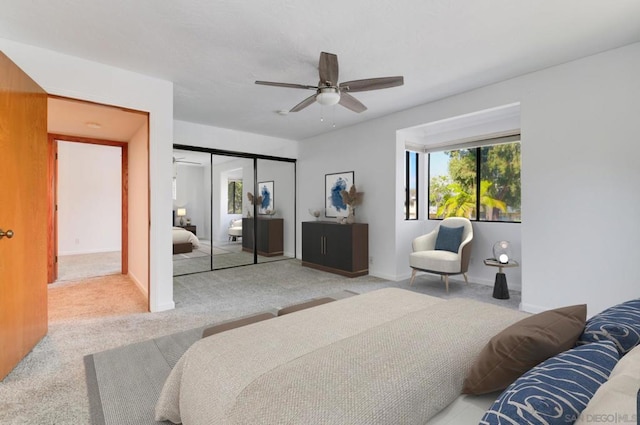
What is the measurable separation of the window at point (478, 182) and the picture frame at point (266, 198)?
3.23m

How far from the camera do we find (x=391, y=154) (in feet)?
16.1

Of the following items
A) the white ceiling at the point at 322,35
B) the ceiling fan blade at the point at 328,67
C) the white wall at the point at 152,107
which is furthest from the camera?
the white wall at the point at 152,107

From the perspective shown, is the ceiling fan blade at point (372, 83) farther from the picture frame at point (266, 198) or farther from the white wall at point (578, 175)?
the picture frame at point (266, 198)

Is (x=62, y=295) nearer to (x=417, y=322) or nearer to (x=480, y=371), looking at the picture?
(x=417, y=322)

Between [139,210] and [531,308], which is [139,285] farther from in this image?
[531,308]

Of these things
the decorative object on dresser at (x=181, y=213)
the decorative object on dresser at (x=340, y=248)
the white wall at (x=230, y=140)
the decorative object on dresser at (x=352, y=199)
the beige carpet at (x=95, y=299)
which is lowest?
the beige carpet at (x=95, y=299)

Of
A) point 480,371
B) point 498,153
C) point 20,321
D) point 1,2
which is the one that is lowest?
point 20,321

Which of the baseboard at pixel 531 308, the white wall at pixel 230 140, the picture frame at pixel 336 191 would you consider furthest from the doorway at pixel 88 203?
the baseboard at pixel 531 308

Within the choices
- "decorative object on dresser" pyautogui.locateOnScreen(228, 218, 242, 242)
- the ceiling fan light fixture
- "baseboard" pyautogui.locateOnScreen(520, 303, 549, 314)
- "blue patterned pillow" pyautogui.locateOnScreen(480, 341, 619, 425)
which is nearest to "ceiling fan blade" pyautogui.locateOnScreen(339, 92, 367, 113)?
the ceiling fan light fixture

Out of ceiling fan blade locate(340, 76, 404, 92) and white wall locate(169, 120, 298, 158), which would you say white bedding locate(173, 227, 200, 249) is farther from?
ceiling fan blade locate(340, 76, 404, 92)

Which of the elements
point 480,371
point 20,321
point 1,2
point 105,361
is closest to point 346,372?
point 480,371

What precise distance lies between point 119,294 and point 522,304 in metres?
5.11

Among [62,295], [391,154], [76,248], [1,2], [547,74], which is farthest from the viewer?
[76,248]

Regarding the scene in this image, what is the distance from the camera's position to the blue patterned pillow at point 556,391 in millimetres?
705
